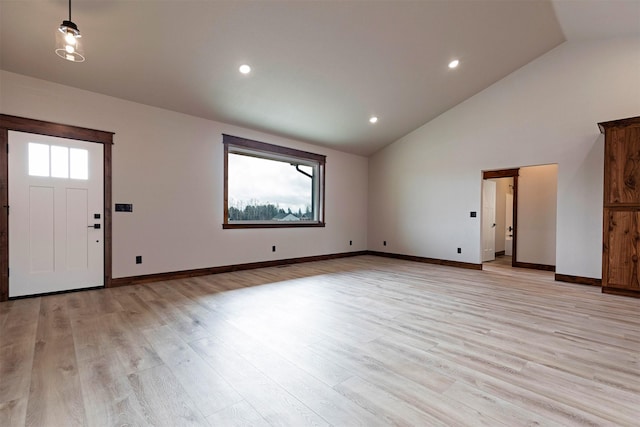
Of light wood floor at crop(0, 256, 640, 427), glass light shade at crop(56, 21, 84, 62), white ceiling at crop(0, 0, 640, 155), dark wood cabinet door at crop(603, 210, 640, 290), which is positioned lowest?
light wood floor at crop(0, 256, 640, 427)

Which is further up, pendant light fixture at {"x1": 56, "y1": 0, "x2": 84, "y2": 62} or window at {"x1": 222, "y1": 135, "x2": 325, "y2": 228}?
pendant light fixture at {"x1": 56, "y1": 0, "x2": 84, "y2": 62}

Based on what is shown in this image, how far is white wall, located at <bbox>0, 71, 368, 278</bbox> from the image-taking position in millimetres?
3734

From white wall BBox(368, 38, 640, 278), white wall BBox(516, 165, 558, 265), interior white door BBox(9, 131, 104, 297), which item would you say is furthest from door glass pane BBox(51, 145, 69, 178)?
white wall BBox(516, 165, 558, 265)

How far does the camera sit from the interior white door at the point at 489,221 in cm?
680

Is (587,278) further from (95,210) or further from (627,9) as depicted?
(95,210)

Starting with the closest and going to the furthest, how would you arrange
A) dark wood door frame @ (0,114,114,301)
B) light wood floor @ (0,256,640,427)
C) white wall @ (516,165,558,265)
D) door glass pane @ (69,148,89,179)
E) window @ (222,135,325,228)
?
light wood floor @ (0,256,640,427)
dark wood door frame @ (0,114,114,301)
door glass pane @ (69,148,89,179)
window @ (222,135,325,228)
white wall @ (516,165,558,265)

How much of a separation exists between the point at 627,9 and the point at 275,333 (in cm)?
588

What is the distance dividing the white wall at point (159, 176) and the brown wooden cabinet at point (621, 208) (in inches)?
208

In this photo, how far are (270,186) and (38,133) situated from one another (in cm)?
356

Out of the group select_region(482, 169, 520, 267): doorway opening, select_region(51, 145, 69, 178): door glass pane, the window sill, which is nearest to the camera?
select_region(51, 145, 69, 178): door glass pane

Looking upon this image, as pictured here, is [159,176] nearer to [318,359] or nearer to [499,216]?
[318,359]

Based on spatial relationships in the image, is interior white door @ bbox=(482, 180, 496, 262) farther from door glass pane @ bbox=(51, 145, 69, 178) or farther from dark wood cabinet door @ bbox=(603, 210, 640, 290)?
door glass pane @ bbox=(51, 145, 69, 178)

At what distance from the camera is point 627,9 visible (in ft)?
12.2

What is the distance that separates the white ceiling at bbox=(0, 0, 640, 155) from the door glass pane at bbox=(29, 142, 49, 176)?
2.86 ft
